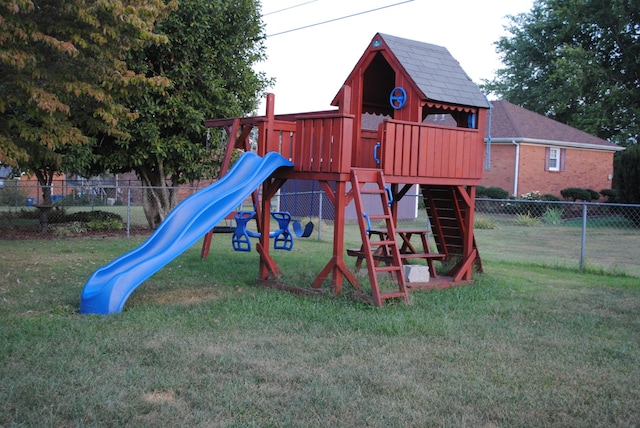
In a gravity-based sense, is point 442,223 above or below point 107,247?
above

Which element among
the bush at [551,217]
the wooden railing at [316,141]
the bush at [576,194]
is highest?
the wooden railing at [316,141]

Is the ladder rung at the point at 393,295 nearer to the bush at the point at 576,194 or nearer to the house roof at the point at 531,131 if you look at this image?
the house roof at the point at 531,131

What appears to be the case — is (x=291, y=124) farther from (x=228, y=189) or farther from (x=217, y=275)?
(x=217, y=275)

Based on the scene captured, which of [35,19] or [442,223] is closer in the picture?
[35,19]

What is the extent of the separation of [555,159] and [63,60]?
2586cm

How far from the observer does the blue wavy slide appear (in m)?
7.04

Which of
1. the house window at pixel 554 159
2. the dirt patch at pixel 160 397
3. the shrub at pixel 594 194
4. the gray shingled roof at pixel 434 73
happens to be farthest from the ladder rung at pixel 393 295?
the house window at pixel 554 159

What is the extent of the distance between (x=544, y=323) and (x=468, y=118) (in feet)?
13.7

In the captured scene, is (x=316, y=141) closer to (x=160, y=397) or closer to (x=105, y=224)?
(x=160, y=397)

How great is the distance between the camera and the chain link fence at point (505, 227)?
14016 millimetres

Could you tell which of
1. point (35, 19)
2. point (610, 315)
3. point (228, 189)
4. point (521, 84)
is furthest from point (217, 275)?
point (521, 84)

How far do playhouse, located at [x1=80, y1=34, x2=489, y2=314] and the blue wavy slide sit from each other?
0.5 inches

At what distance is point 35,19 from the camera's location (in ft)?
28.2

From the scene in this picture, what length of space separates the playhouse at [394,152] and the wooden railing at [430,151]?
0.05 feet
